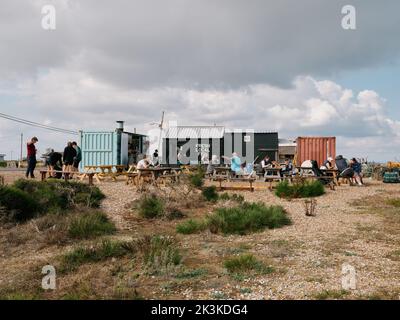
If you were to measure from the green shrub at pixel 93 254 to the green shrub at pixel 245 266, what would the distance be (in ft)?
4.66

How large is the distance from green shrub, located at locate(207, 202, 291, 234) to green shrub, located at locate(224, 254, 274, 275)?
6.98 feet

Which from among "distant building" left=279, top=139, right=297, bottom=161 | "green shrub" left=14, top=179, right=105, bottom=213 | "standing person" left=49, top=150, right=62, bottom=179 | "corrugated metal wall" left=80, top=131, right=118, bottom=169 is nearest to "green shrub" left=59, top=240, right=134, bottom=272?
"green shrub" left=14, top=179, right=105, bottom=213

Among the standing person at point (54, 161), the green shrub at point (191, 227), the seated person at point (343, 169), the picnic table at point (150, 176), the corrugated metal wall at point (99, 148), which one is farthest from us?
the corrugated metal wall at point (99, 148)

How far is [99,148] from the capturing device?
18938 mm

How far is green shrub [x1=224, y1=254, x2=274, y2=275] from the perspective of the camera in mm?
4391

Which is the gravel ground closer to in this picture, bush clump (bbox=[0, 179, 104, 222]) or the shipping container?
bush clump (bbox=[0, 179, 104, 222])

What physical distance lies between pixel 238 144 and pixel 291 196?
12.3 meters

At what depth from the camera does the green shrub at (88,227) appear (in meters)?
6.25

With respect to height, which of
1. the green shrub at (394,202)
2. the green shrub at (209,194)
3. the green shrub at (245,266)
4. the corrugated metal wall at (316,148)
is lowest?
the green shrub at (245,266)

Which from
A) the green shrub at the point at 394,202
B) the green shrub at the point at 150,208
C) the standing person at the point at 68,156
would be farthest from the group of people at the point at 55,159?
the green shrub at the point at 394,202

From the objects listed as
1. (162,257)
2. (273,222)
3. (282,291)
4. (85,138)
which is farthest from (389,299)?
(85,138)

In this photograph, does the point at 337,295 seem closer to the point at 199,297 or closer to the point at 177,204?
the point at 199,297

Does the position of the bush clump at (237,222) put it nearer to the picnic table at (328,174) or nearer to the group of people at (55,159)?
the picnic table at (328,174)

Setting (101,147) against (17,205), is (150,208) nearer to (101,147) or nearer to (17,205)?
(17,205)
